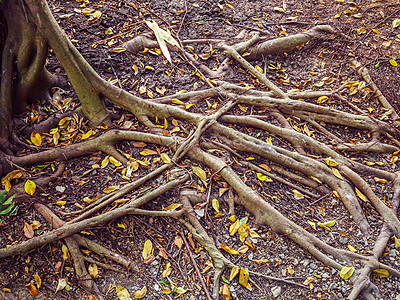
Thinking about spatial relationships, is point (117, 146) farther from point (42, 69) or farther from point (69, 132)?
point (42, 69)

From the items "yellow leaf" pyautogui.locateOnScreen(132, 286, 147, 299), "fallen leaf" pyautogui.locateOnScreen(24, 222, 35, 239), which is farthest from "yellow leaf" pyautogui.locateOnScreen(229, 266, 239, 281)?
"fallen leaf" pyautogui.locateOnScreen(24, 222, 35, 239)

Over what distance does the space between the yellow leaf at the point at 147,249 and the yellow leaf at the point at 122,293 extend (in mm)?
324

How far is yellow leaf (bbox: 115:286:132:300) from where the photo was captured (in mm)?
2840

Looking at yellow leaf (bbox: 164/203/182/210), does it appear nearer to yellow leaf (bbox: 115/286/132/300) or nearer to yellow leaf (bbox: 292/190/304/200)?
yellow leaf (bbox: 115/286/132/300)

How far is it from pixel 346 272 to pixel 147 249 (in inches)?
71.2

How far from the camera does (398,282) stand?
9.64 feet

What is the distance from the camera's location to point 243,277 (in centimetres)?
291

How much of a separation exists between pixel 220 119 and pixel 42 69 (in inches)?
80.8

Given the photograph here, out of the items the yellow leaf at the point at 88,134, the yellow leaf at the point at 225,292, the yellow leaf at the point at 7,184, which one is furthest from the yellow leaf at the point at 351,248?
the yellow leaf at the point at 7,184

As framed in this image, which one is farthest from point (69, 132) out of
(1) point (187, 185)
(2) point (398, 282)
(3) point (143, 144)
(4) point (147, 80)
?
(2) point (398, 282)

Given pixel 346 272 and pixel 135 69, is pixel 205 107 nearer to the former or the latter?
pixel 135 69

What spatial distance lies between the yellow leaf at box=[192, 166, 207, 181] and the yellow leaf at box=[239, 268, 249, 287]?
99 cm

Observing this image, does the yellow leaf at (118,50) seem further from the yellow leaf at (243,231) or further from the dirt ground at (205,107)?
the yellow leaf at (243,231)

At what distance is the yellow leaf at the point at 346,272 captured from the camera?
9.46 feet
